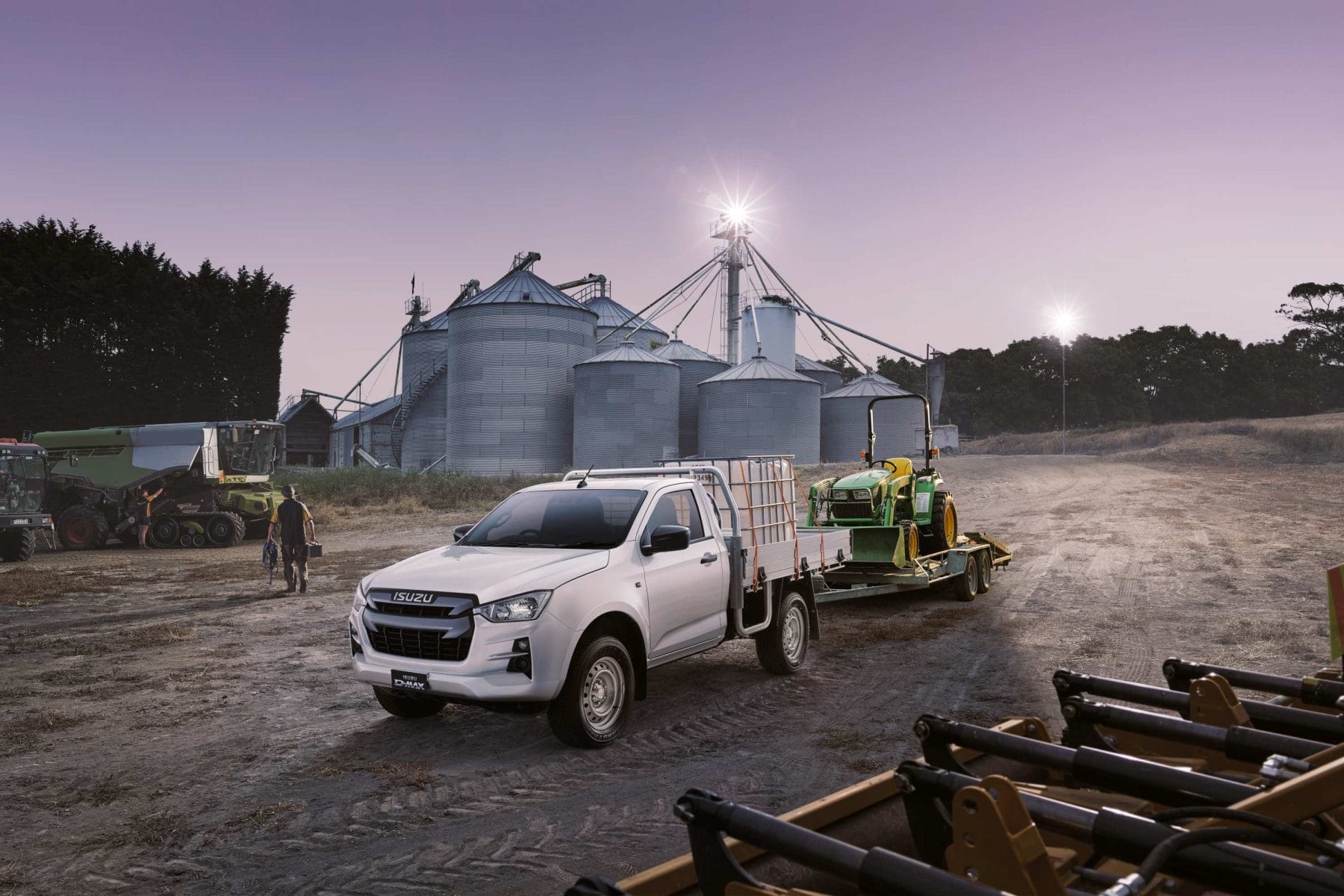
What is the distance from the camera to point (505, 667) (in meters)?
6.27

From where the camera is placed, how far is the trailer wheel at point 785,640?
29.3 ft

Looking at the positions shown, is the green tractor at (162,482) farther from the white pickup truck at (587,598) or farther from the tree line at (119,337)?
the white pickup truck at (587,598)

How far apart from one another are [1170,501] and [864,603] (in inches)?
781

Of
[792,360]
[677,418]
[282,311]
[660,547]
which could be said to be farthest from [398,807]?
[792,360]

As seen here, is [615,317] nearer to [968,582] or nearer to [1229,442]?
[1229,442]

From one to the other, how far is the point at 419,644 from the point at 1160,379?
99919 millimetres

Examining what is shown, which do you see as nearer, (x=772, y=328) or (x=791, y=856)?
Result: (x=791, y=856)

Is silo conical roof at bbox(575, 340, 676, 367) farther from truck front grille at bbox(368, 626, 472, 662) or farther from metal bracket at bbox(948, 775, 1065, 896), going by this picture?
metal bracket at bbox(948, 775, 1065, 896)

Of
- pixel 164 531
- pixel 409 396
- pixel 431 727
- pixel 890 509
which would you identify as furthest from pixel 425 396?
pixel 431 727

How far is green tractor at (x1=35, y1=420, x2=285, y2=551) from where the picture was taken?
80.2 feet

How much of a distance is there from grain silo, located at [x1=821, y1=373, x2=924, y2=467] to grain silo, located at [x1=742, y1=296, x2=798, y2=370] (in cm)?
744

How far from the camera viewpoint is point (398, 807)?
5.57 metres

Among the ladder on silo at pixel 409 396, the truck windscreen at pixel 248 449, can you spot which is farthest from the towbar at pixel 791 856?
the ladder on silo at pixel 409 396

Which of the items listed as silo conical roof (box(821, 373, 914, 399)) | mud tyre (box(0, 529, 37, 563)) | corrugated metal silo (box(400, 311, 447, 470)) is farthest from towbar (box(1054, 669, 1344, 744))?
corrugated metal silo (box(400, 311, 447, 470))
